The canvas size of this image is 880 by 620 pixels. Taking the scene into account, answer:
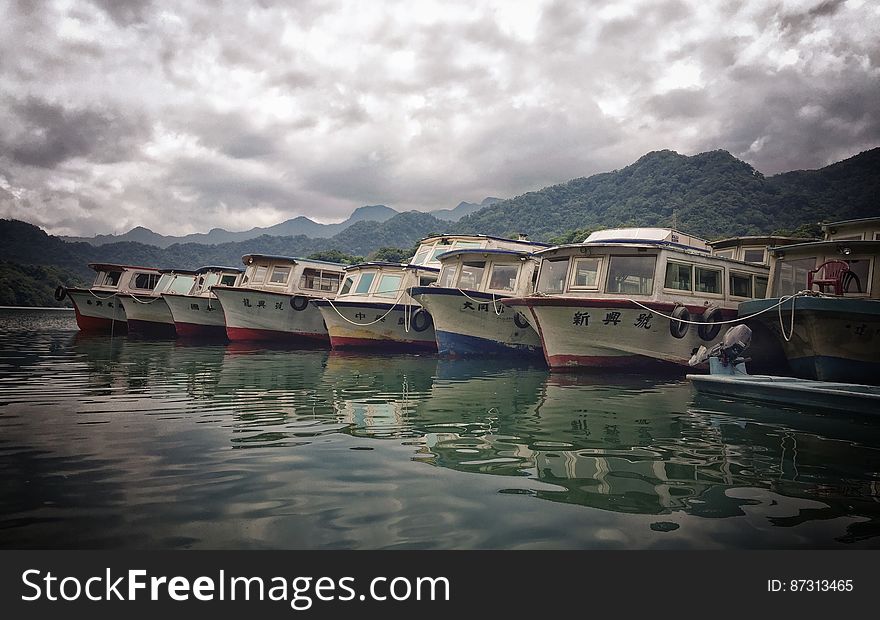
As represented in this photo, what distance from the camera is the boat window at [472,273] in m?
18.3

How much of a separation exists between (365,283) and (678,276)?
12.1 meters

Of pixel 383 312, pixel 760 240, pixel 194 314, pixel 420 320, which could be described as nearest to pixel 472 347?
pixel 420 320

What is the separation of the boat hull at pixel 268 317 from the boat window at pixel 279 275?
1.10 m

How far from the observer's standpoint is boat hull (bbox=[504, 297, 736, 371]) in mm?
13273

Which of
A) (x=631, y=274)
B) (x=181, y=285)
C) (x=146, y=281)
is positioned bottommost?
(x=181, y=285)

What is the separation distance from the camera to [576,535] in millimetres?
3768

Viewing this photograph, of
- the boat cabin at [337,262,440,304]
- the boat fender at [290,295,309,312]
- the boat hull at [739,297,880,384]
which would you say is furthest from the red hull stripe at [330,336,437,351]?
the boat hull at [739,297,880,384]

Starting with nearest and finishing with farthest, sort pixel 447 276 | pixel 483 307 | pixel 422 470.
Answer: pixel 422 470 < pixel 483 307 < pixel 447 276

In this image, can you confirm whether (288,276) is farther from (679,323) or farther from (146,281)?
(679,323)

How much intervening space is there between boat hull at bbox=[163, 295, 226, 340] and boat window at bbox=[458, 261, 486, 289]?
1501 cm

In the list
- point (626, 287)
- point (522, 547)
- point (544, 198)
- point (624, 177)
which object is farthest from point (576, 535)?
point (624, 177)

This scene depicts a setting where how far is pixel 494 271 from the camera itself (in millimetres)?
18203

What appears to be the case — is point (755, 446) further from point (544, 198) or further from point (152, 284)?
point (544, 198)

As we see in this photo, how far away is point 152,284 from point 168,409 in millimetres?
25893
